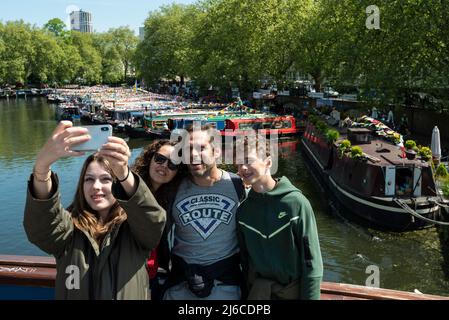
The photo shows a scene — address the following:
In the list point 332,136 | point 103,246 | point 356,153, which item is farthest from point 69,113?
point 103,246

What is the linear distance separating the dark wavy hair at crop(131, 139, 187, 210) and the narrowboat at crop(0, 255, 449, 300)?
35.8 inches

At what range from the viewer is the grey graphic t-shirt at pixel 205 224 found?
326 cm

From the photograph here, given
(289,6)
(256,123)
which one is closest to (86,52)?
(289,6)

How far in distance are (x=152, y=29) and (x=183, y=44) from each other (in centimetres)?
1089

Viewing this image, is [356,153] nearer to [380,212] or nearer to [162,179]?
[380,212]

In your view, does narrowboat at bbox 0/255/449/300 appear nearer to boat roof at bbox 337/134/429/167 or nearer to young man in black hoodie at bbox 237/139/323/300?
young man in black hoodie at bbox 237/139/323/300

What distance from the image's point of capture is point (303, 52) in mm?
39906

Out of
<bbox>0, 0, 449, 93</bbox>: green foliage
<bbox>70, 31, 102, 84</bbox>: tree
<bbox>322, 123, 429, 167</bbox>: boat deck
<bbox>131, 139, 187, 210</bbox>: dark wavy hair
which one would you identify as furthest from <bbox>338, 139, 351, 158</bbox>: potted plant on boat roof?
<bbox>70, 31, 102, 84</bbox>: tree

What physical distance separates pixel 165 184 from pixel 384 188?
38.4 feet

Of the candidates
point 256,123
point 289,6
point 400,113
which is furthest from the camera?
point 289,6

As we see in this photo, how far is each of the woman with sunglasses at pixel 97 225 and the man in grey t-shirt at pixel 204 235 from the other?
0.41 m

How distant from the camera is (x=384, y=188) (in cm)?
1407

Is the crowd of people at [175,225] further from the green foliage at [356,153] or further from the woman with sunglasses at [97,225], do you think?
the green foliage at [356,153]
